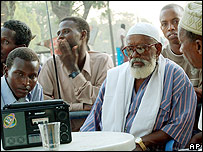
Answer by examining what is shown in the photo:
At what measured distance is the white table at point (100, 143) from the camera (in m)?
2.28

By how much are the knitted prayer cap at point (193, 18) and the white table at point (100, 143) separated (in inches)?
31.7

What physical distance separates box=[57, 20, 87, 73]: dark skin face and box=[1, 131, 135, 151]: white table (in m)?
2.14

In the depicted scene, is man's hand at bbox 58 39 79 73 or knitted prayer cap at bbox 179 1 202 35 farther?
man's hand at bbox 58 39 79 73

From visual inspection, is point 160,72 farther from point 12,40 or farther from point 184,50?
point 12,40

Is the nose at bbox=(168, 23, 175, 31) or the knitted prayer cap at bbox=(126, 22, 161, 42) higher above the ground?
the knitted prayer cap at bbox=(126, 22, 161, 42)

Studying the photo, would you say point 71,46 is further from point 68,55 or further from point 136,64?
point 136,64

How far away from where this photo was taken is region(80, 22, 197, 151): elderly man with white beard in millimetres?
3533

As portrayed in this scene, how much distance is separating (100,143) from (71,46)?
2653mm

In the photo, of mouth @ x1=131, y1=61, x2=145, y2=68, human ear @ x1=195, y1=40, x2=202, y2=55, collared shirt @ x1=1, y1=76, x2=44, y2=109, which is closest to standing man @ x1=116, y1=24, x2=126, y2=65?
mouth @ x1=131, y1=61, x2=145, y2=68

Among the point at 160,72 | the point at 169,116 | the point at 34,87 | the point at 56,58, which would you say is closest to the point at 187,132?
the point at 169,116

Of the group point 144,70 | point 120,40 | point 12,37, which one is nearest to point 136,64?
point 144,70

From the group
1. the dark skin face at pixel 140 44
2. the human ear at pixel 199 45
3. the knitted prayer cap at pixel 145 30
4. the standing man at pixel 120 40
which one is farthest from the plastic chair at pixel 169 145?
the standing man at pixel 120 40

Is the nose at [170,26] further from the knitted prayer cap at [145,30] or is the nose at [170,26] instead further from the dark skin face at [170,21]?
the knitted prayer cap at [145,30]

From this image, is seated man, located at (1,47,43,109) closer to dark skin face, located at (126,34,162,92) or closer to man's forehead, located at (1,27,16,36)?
man's forehead, located at (1,27,16,36)
